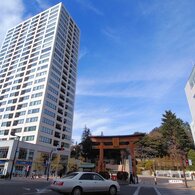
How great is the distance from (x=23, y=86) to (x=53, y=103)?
12742 millimetres

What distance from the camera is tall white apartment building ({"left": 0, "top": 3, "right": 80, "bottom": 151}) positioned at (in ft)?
191

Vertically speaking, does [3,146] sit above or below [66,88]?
below

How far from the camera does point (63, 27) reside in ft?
260

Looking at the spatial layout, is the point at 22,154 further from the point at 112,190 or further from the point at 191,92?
the point at 112,190

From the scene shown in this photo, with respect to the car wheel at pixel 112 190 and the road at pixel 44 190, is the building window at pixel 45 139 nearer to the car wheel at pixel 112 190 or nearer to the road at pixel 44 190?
the road at pixel 44 190

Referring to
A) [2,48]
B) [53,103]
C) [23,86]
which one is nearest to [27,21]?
[2,48]

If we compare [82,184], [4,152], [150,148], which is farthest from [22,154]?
[82,184]

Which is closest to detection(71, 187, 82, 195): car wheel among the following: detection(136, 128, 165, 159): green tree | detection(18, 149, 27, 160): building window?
detection(18, 149, 27, 160): building window

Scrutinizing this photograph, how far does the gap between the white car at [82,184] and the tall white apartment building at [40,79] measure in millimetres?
44948

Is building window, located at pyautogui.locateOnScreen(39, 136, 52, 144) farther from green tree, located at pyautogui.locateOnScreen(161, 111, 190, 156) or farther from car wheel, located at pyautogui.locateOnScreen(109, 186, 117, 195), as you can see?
car wheel, located at pyautogui.locateOnScreen(109, 186, 117, 195)

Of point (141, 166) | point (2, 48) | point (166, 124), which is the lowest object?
point (141, 166)

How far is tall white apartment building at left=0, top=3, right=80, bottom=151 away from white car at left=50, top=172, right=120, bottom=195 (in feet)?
147

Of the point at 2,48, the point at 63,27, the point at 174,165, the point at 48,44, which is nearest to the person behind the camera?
the point at 174,165

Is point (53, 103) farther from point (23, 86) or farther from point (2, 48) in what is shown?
point (2, 48)
